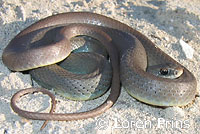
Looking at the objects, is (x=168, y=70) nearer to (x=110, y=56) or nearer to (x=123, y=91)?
(x=123, y=91)

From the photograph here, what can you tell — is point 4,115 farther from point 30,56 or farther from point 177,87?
point 177,87
